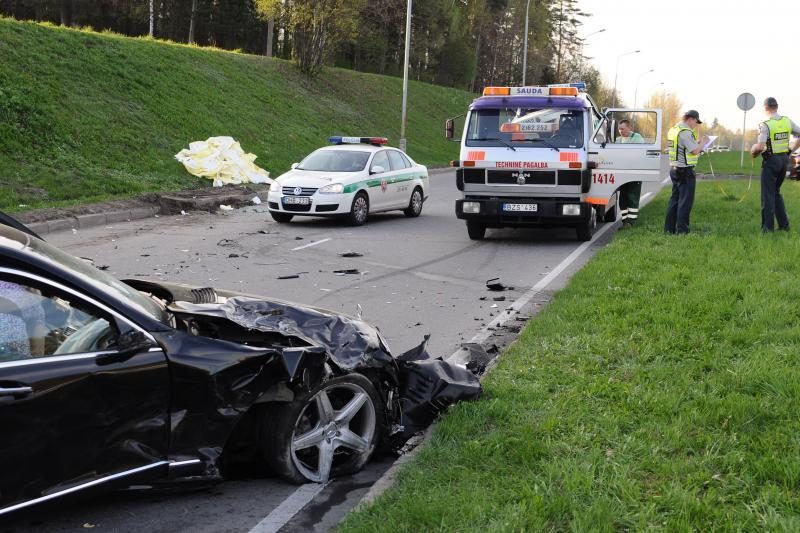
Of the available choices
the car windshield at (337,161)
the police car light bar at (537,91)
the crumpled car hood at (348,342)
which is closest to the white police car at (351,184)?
the car windshield at (337,161)

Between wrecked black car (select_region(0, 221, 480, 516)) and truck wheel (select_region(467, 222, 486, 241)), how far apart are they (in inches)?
371

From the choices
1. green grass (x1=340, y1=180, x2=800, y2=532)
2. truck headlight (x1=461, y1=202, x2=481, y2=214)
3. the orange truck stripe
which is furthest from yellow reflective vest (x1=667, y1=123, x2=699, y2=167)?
green grass (x1=340, y1=180, x2=800, y2=532)

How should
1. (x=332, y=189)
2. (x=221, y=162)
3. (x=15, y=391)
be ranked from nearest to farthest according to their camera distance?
(x=15, y=391) < (x=332, y=189) < (x=221, y=162)

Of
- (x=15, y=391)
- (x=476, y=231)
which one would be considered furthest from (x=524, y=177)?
(x=15, y=391)

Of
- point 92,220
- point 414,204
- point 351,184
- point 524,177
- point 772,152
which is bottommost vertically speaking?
point 92,220

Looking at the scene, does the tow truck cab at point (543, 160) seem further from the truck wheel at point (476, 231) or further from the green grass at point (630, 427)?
the green grass at point (630, 427)

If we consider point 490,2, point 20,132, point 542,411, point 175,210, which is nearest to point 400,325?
point 542,411

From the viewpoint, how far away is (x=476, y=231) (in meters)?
14.3

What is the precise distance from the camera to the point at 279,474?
14.1ft

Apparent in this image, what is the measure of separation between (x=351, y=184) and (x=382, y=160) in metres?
1.58

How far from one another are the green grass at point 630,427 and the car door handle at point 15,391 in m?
1.43

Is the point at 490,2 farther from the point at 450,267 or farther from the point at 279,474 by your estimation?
the point at 279,474

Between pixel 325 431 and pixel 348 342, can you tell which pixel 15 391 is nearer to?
pixel 325 431

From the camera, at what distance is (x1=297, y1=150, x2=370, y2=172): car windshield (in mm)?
16594
